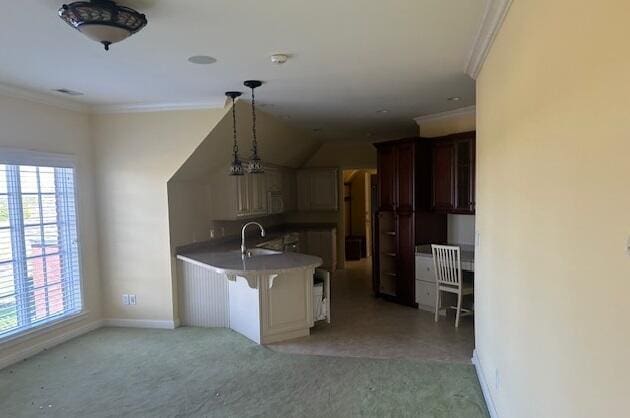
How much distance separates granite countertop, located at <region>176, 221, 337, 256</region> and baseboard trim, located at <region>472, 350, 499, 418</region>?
3.01m

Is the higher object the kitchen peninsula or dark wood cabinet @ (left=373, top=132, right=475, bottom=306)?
dark wood cabinet @ (left=373, top=132, right=475, bottom=306)

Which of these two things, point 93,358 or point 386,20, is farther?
point 93,358

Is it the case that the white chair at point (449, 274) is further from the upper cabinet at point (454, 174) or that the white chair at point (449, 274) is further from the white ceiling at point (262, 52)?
the white ceiling at point (262, 52)

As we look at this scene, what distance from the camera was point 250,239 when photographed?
628 centimetres

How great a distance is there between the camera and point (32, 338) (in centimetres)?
408

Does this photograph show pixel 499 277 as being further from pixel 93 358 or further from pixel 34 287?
pixel 34 287

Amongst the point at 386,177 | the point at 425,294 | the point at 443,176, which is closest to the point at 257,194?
the point at 386,177

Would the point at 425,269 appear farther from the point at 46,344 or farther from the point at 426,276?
the point at 46,344

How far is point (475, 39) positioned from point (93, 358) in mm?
4326

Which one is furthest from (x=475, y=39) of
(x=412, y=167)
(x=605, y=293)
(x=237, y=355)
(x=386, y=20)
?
(x=237, y=355)

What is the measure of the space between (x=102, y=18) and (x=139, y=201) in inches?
121

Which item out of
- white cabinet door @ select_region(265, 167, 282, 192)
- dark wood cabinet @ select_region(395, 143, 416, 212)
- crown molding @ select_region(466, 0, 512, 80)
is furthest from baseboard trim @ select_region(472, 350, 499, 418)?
white cabinet door @ select_region(265, 167, 282, 192)

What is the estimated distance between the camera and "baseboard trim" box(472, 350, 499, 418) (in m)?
2.77

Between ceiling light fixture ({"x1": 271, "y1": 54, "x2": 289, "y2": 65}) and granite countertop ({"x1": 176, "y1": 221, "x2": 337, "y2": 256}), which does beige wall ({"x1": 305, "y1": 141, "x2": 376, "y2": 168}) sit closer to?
granite countertop ({"x1": 176, "y1": 221, "x2": 337, "y2": 256})
